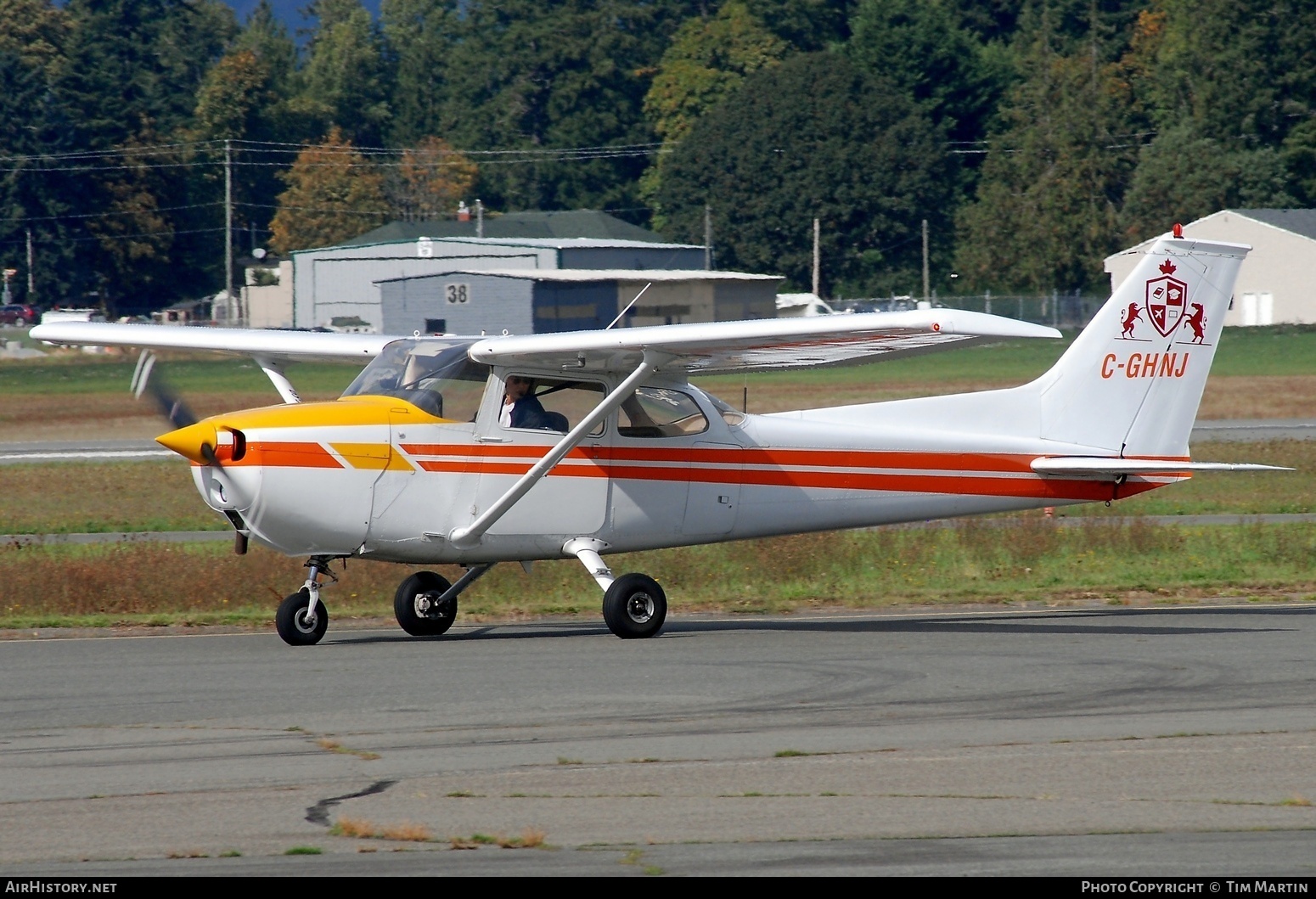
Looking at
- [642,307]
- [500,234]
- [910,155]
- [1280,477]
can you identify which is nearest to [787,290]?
[910,155]

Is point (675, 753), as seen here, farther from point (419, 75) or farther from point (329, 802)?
point (419, 75)

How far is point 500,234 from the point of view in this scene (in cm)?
8562

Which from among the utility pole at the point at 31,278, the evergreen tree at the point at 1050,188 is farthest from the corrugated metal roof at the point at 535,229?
the utility pole at the point at 31,278

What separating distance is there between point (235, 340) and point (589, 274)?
5603 cm

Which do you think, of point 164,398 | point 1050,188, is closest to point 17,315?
point 1050,188

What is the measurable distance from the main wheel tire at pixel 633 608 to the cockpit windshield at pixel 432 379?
160cm

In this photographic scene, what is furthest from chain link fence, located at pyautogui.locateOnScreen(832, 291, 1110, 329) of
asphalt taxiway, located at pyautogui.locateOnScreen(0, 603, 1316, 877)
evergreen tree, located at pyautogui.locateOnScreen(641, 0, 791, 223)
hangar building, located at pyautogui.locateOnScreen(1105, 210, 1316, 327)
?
asphalt taxiway, located at pyautogui.locateOnScreen(0, 603, 1316, 877)

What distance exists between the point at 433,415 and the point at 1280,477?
16.6 meters

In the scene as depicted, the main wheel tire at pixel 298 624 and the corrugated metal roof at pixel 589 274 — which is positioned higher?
the corrugated metal roof at pixel 589 274

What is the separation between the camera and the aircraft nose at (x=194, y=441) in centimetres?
1091

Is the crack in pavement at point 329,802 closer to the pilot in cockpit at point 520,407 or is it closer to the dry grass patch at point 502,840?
the dry grass patch at point 502,840

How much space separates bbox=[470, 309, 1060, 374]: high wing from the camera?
11.0 metres

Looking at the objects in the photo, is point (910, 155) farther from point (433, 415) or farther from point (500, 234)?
point (433, 415)

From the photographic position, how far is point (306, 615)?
11914mm
